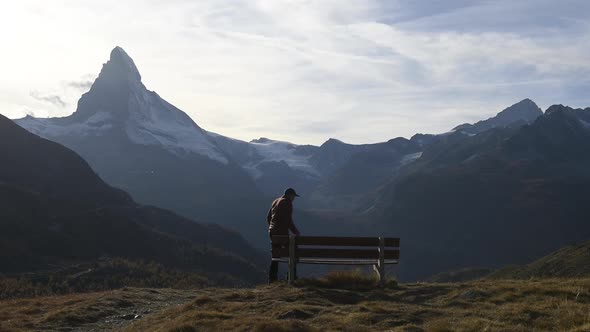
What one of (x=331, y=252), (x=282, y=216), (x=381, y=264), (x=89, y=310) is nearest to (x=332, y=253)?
(x=331, y=252)

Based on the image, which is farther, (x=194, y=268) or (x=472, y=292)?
(x=194, y=268)

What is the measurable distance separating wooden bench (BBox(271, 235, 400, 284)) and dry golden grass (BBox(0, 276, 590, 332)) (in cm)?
95

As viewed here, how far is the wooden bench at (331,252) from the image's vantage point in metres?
20.8

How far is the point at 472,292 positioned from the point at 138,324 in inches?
355

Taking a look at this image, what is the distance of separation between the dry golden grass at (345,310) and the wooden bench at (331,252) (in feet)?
3.11

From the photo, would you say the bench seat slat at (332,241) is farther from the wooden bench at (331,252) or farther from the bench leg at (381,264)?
the bench leg at (381,264)

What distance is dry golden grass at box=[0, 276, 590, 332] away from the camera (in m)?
13.9

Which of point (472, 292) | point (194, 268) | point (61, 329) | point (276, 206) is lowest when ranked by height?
point (194, 268)

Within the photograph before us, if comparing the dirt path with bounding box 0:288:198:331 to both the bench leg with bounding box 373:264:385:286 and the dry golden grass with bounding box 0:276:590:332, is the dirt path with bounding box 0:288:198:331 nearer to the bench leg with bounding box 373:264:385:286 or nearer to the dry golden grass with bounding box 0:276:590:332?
the dry golden grass with bounding box 0:276:590:332

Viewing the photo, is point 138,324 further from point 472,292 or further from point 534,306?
point 534,306

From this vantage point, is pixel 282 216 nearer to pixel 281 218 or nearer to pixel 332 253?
pixel 281 218

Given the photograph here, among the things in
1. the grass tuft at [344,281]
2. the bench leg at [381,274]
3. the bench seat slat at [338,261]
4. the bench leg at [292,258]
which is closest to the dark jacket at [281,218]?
the bench seat slat at [338,261]

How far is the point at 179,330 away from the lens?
14.7 metres

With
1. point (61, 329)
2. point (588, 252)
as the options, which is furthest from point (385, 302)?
point (588, 252)
